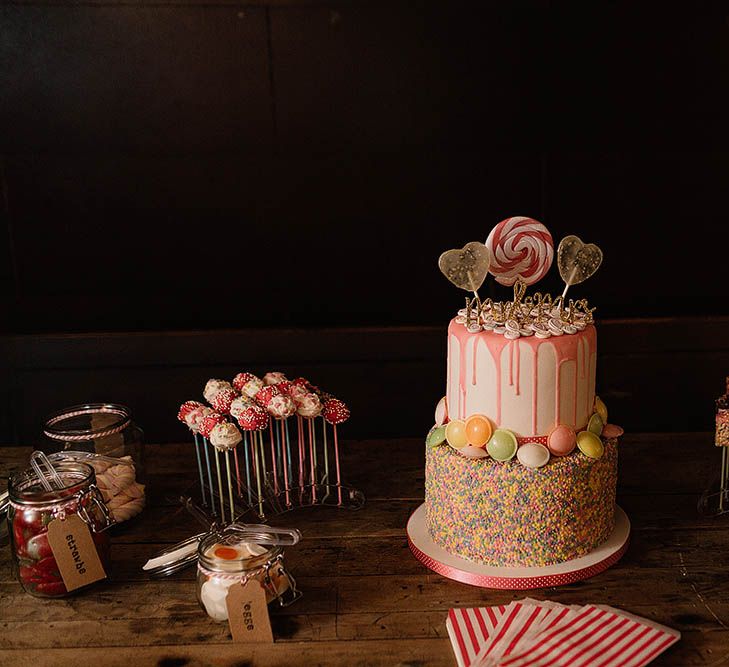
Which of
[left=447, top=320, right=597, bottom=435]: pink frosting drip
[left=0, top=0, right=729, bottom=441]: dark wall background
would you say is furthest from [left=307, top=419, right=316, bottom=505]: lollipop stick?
[left=0, top=0, right=729, bottom=441]: dark wall background

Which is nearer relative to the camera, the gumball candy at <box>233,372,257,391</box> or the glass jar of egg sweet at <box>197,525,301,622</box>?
the glass jar of egg sweet at <box>197,525,301,622</box>

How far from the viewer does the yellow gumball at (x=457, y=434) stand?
1458mm

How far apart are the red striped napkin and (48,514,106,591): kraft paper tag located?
2.00 feet

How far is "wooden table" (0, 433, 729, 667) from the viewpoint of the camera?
4.15ft

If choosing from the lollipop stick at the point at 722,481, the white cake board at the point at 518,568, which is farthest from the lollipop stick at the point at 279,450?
the lollipop stick at the point at 722,481

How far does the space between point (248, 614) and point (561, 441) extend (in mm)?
588

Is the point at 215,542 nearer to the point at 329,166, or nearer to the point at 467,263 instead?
the point at 467,263

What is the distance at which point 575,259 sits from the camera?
151cm

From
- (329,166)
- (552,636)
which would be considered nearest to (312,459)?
(552,636)

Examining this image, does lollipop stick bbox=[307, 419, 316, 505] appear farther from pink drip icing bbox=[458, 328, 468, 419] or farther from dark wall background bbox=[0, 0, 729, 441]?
dark wall background bbox=[0, 0, 729, 441]

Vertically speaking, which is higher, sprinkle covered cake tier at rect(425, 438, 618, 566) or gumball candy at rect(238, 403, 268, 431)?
gumball candy at rect(238, 403, 268, 431)

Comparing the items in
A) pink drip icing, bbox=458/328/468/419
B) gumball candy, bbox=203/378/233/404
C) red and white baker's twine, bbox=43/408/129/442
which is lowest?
red and white baker's twine, bbox=43/408/129/442

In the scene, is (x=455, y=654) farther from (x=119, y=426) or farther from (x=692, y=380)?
(x=692, y=380)

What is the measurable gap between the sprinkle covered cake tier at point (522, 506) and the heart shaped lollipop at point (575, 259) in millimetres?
310
